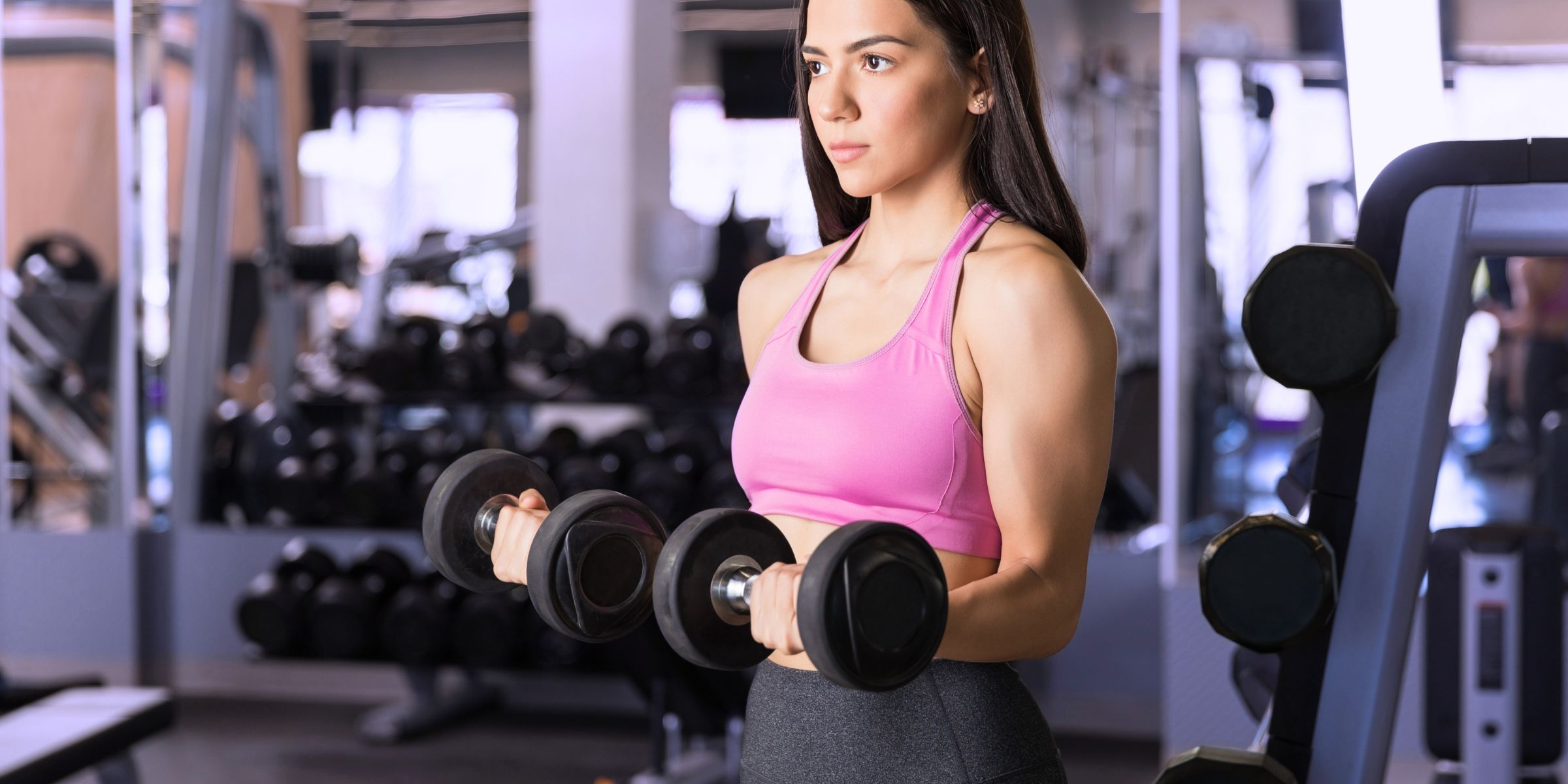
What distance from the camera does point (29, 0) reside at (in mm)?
3738

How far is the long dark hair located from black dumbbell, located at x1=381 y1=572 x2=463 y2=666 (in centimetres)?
252

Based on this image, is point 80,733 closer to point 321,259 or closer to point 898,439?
point 898,439

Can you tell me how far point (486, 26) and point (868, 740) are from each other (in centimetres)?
695

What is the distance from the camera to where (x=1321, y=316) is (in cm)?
104

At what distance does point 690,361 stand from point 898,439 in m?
2.66

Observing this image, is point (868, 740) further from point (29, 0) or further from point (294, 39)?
point (294, 39)

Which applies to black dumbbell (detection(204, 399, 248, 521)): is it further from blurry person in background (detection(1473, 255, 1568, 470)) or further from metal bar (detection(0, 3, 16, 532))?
blurry person in background (detection(1473, 255, 1568, 470))

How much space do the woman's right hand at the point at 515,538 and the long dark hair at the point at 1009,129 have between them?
381mm

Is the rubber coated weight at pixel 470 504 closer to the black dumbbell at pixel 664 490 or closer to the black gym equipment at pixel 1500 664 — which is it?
the black gym equipment at pixel 1500 664

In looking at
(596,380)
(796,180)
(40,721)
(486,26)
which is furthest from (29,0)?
(796,180)

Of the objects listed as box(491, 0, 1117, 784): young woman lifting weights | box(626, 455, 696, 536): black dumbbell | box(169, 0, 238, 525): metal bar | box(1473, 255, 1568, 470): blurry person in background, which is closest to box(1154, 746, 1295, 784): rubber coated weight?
box(491, 0, 1117, 784): young woman lifting weights

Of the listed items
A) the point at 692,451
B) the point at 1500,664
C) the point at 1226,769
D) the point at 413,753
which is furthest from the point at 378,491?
the point at 1226,769

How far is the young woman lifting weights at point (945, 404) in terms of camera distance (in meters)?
0.85

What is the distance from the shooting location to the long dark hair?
0.91m
